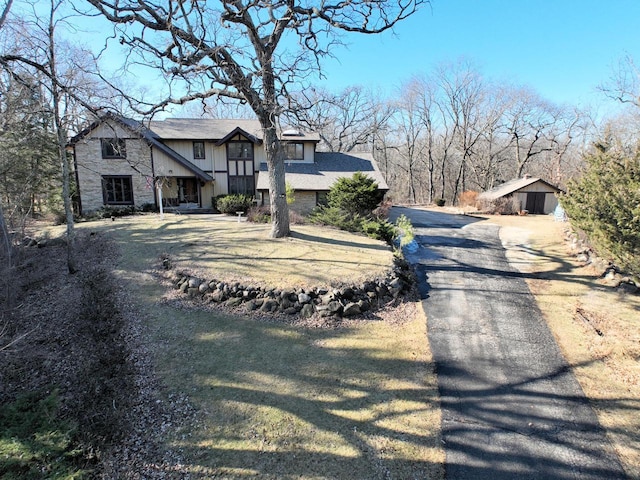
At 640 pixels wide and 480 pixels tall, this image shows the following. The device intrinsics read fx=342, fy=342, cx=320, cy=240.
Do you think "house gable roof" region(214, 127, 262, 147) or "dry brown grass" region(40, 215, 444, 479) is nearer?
"dry brown grass" region(40, 215, 444, 479)

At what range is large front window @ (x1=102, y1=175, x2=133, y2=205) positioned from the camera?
22438 millimetres

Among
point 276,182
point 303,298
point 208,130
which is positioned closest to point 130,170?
point 208,130

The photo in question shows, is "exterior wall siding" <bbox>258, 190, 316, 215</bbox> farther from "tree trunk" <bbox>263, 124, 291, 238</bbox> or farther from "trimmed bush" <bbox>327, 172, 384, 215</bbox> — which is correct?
"tree trunk" <bbox>263, 124, 291, 238</bbox>

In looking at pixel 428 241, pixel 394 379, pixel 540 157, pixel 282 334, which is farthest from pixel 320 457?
pixel 540 157

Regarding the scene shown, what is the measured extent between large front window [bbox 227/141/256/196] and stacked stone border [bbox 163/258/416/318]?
637 inches

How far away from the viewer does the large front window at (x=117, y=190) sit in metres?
22.4

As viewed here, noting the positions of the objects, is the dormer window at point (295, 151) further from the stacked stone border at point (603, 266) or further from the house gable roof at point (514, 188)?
the stacked stone border at point (603, 266)

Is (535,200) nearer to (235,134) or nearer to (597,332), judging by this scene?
(597,332)

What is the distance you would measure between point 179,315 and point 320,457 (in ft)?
17.1

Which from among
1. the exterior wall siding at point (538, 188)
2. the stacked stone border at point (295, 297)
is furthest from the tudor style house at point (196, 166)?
the exterior wall siding at point (538, 188)

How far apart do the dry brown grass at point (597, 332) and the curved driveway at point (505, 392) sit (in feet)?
0.80

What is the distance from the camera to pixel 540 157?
151 feet

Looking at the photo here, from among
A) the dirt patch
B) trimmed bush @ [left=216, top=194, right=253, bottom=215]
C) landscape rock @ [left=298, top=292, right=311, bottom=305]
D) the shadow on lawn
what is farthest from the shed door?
the dirt patch

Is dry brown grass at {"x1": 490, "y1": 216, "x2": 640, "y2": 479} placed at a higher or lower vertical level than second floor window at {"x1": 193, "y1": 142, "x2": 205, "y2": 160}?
lower
